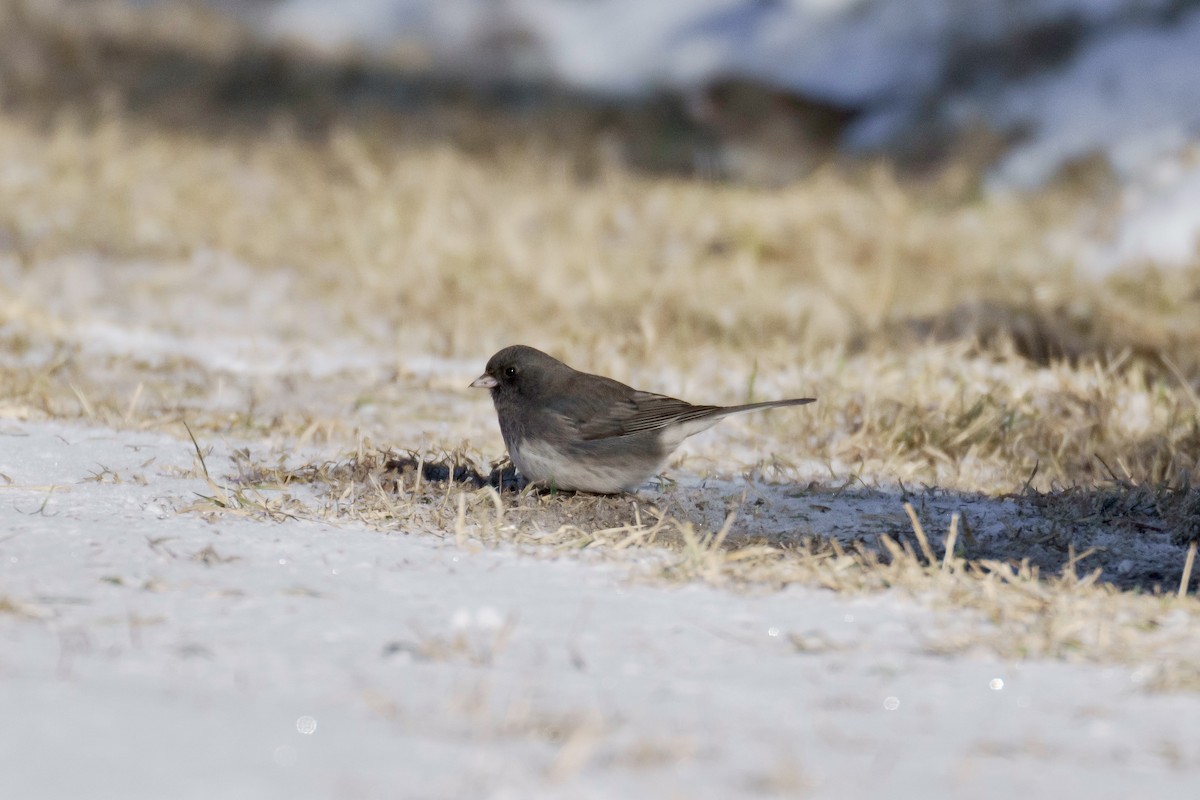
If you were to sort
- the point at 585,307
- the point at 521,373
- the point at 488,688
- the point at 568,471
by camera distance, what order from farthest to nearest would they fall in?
the point at 585,307 < the point at 521,373 < the point at 568,471 < the point at 488,688

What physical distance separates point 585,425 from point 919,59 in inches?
288

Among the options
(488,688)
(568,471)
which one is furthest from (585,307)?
(488,688)

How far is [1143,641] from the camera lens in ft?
7.64

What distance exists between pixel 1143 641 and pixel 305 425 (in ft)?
8.75

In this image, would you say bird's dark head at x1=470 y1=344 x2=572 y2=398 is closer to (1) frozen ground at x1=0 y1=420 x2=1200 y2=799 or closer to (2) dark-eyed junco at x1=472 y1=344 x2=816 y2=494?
(2) dark-eyed junco at x1=472 y1=344 x2=816 y2=494

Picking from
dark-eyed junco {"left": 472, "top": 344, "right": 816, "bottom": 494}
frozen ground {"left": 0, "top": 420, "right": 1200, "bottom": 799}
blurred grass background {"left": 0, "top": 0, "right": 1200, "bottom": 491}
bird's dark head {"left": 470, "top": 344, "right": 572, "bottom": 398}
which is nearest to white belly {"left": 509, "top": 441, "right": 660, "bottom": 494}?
dark-eyed junco {"left": 472, "top": 344, "right": 816, "bottom": 494}

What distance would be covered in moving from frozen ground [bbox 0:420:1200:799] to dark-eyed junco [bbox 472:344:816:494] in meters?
0.46

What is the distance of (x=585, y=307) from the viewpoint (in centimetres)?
606

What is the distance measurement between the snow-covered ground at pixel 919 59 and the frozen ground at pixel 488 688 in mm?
5113

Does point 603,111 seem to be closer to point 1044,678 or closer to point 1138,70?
point 1138,70

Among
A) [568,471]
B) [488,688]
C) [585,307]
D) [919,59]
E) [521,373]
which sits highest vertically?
[919,59]

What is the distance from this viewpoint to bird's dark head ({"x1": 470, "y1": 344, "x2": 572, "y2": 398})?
3.50 metres

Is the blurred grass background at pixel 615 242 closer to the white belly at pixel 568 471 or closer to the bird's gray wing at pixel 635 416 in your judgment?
the bird's gray wing at pixel 635 416

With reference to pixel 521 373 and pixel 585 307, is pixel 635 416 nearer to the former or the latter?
pixel 521 373
